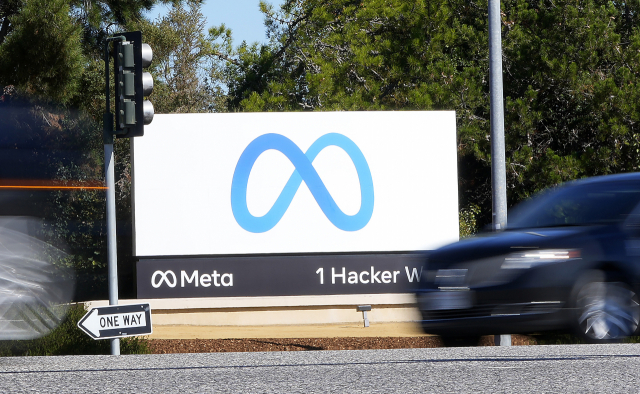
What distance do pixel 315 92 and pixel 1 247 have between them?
1462 cm

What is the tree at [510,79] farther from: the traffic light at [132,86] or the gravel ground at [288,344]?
the traffic light at [132,86]

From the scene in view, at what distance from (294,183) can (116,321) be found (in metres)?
5.02

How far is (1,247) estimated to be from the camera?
322 inches

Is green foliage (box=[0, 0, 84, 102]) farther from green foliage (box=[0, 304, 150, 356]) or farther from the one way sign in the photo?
the one way sign

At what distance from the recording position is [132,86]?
9.85 m

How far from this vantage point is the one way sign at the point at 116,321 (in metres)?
9.74

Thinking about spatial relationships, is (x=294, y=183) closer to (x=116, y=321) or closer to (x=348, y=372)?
(x=116, y=321)

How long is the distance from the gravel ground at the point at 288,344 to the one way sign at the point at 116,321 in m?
2.32

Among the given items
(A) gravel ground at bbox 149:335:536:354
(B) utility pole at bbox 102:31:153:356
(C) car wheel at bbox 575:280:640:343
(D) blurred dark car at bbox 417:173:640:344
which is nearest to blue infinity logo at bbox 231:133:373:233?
(A) gravel ground at bbox 149:335:536:354

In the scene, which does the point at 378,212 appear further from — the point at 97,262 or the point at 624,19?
the point at 624,19

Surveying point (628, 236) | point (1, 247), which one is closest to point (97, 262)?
point (1, 247)

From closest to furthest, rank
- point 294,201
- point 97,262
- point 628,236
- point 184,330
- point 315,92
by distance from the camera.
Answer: point 628,236, point 184,330, point 294,201, point 97,262, point 315,92

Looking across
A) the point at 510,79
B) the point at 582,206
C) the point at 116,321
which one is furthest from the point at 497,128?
the point at 510,79

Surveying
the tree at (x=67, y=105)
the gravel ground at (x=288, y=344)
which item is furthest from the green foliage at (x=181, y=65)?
the gravel ground at (x=288, y=344)
